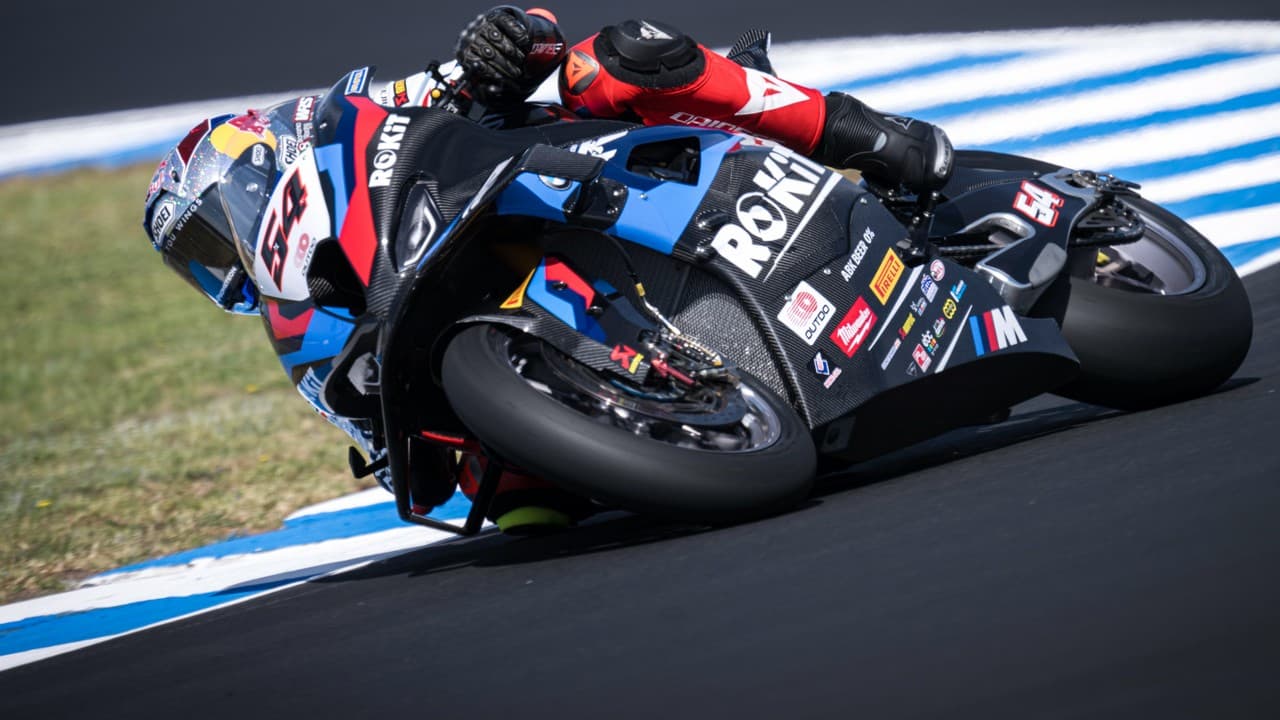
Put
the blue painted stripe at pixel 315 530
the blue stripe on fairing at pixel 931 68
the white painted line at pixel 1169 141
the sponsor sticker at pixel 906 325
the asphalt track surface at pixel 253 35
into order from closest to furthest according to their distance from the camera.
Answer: the sponsor sticker at pixel 906 325 → the blue painted stripe at pixel 315 530 → the white painted line at pixel 1169 141 → the blue stripe on fairing at pixel 931 68 → the asphalt track surface at pixel 253 35

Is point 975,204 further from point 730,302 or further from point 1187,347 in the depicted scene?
point 730,302

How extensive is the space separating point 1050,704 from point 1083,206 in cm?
256

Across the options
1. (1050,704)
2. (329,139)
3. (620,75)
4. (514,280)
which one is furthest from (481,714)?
(620,75)

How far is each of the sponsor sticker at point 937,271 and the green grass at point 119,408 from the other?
298 centimetres

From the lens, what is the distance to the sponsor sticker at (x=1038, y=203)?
3865 millimetres

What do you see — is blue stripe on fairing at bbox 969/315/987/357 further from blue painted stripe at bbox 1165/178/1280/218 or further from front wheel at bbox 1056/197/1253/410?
blue painted stripe at bbox 1165/178/1280/218

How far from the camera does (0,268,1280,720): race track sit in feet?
5.82

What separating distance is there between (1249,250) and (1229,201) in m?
0.57

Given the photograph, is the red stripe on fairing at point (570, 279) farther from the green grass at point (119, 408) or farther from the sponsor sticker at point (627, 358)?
the green grass at point (119, 408)

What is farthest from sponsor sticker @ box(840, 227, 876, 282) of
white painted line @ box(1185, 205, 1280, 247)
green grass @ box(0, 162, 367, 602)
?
white painted line @ box(1185, 205, 1280, 247)

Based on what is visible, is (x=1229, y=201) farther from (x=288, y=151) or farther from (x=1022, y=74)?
(x=288, y=151)

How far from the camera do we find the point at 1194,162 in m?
7.45

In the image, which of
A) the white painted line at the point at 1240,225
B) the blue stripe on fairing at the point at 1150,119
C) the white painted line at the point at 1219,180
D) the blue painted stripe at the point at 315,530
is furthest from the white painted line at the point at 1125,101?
the blue painted stripe at the point at 315,530

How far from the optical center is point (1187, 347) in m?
3.68
